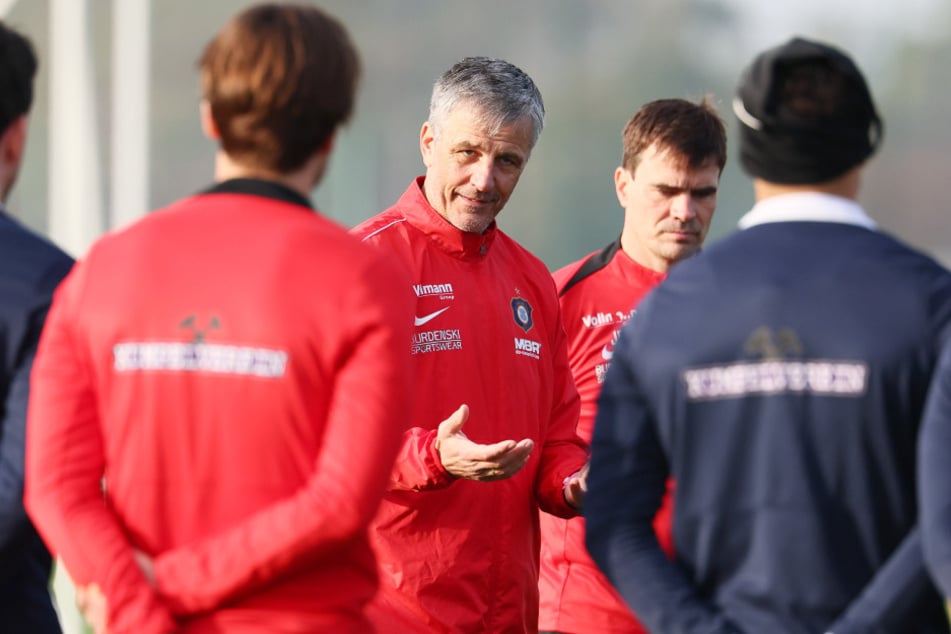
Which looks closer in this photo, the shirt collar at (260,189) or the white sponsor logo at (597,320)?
the shirt collar at (260,189)

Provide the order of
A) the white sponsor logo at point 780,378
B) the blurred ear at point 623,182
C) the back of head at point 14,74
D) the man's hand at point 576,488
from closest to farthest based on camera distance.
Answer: the white sponsor logo at point 780,378 < the back of head at point 14,74 < the man's hand at point 576,488 < the blurred ear at point 623,182

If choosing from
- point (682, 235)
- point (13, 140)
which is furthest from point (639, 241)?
point (13, 140)

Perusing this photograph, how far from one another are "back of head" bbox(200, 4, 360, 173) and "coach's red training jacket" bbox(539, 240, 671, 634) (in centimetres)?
186

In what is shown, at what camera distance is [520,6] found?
704 cm

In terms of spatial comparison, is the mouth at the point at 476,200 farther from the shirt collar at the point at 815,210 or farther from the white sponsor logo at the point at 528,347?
the shirt collar at the point at 815,210

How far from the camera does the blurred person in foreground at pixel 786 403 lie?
2.17m

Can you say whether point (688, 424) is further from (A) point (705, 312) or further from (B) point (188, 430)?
(B) point (188, 430)

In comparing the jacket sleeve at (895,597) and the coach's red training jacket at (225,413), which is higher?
the coach's red training jacket at (225,413)

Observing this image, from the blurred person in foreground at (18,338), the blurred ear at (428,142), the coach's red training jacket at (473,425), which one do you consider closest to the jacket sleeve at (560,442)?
the coach's red training jacket at (473,425)

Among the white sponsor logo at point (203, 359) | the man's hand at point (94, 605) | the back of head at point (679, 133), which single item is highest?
the back of head at point (679, 133)

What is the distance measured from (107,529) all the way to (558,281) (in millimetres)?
2414

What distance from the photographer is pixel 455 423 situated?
3092 millimetres

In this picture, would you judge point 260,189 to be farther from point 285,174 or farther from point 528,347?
point 528,347

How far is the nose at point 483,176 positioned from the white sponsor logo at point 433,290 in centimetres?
28
